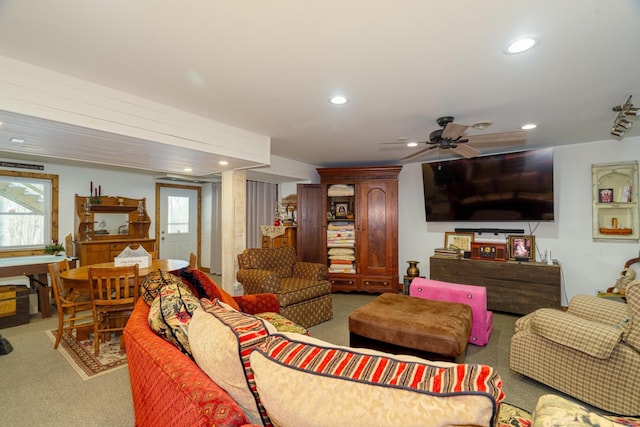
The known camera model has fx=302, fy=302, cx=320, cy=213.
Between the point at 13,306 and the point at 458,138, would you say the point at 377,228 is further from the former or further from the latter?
the point at 13,306

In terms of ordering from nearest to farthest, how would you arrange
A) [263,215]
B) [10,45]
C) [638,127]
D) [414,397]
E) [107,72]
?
[414,397] < [10,45] < [107,72] < [638,127] < [263,215]

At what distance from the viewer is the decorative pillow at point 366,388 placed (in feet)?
2.02

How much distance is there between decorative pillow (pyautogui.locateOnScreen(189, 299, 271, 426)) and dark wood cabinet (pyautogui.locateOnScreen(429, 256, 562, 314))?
4092mm

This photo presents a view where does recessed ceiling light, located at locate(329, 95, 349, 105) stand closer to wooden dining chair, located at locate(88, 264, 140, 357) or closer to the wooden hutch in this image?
wooden dining chair, located at locate(88, 264, 140, 357)

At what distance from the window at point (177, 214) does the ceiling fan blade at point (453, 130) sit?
19.7 feet

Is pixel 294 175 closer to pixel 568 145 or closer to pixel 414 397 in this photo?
pixel 568 145

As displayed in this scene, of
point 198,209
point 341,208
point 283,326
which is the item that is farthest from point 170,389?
point 198,209

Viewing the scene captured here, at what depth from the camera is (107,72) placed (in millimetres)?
2133

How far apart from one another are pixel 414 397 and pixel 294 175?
16.0ft

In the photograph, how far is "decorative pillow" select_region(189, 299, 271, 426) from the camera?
36.3 inches

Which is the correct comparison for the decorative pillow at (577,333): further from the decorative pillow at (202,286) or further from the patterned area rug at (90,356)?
the patterned area rug at (90,356)

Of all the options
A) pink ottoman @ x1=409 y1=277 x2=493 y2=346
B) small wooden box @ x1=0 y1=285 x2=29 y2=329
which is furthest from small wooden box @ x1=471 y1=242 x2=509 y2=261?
small wooden box @ x1=0 y1=285 x2=29 y2=329

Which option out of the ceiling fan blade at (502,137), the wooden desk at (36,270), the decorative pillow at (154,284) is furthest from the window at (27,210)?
the ceiling fan blade at (502,137)

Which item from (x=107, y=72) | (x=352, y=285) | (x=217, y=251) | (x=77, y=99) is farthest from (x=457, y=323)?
(x=217, y=251)
